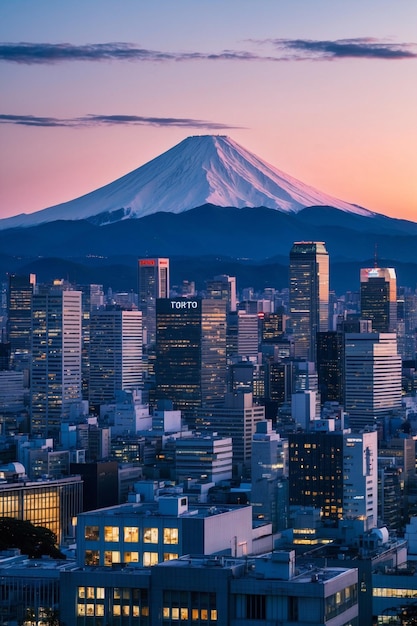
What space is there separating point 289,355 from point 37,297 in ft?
123

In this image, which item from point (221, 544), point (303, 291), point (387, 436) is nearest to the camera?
point (221, 544)

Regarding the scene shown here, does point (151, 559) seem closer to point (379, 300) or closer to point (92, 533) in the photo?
point (92, 533)

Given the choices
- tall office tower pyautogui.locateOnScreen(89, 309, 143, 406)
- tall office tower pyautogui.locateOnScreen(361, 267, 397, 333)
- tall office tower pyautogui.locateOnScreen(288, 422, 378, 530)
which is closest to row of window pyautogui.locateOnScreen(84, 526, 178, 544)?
tall office tower pyautogui.locateOnScreen(288, 422, 378, 530)

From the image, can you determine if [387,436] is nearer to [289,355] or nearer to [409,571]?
[289,355]

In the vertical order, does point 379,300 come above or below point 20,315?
above

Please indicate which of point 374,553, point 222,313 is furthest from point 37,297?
point 374,553

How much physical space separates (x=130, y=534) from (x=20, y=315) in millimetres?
130662

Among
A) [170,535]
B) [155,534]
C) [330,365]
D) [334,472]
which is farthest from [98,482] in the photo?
[330,365]

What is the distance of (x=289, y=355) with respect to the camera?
516 feet

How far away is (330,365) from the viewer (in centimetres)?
13562

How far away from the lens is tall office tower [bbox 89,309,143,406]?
136 m

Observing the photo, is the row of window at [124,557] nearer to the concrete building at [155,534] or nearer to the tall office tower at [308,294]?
the concrete building at [155,534]

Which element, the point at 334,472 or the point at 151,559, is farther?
the point at 334,472

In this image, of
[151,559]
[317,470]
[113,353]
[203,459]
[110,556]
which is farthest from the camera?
[113,353]
